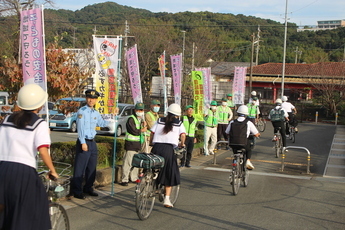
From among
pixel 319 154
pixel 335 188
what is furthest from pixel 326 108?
pixel 335 188

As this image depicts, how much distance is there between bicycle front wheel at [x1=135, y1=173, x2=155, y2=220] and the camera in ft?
21.6

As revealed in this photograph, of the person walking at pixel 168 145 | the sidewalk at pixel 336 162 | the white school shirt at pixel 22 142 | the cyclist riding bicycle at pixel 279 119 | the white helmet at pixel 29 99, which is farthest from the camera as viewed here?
the cyclist riding bicycle at pixel 279 119

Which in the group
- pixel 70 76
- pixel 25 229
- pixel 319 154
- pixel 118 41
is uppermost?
pixel 118 41

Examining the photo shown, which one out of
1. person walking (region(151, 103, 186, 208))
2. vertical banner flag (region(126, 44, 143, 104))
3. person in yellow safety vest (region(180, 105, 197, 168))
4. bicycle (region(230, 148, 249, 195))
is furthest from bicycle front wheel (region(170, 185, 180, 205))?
vertical banner flag (region(126, 44, 143, 104))

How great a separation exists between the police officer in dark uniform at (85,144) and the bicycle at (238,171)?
2913 mm

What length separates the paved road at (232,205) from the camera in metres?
6.73

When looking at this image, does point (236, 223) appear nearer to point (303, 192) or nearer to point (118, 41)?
point (303, 192)

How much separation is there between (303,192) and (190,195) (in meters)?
Answer: 2.62

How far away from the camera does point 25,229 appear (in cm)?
405

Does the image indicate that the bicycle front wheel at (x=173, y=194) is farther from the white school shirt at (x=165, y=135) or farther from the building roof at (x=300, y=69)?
the building roof at (x=300, y=69)

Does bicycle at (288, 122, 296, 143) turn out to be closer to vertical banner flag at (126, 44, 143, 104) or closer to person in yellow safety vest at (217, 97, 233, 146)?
person in yellow safety vest at (217, 97, 233, 146)

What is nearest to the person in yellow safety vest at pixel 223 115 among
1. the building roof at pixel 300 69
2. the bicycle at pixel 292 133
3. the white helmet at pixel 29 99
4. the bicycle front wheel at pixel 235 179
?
the bicycle at pixel 292 133

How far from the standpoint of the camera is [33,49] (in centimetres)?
825

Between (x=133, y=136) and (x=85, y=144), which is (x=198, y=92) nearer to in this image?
(x=133, y=136)
